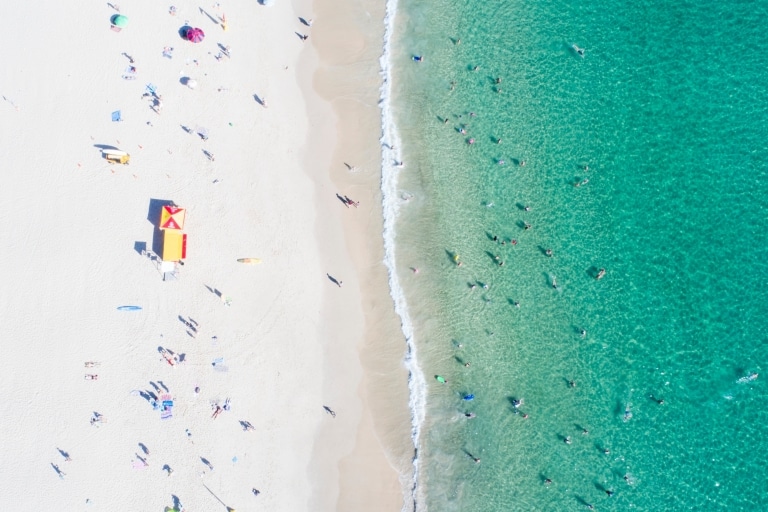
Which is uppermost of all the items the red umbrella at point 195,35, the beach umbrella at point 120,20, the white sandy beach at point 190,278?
the red umbrella at point 195,35

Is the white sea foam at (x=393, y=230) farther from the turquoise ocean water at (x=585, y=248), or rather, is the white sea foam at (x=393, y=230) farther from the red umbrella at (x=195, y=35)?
the red umbrella at (x=195, y=35)

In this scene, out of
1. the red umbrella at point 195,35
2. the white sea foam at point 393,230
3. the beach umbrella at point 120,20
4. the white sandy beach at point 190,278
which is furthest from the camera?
the beach umbrella at point 120,20

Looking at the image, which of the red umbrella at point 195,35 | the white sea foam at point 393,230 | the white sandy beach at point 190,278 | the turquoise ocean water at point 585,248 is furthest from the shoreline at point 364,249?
the red umbrella at point 195,35

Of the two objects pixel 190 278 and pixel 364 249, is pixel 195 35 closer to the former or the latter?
pixel 190 278

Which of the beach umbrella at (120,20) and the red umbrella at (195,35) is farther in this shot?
the beach umbrella at (120,20)

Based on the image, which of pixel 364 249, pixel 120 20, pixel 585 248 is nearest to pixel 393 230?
pixel 364 249

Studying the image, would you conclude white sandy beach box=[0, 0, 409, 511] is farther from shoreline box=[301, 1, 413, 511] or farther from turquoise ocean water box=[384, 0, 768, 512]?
turquoise ocean water box=[384, 0, 768, 512]

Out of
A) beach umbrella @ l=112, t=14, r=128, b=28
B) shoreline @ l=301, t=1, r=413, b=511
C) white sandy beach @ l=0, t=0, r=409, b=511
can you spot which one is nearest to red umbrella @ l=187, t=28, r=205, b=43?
white sandy beach @ l=0, t=0, r=409, b=511

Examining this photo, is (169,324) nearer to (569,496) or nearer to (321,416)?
(321,416)
